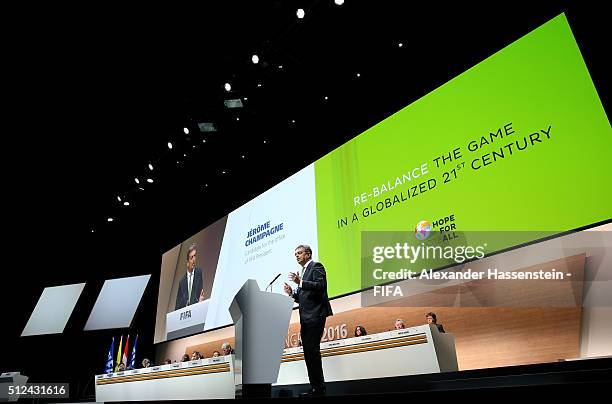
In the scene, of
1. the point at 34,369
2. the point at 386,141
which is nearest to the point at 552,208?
the point at 386,141

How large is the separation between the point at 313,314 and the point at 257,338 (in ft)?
1.53

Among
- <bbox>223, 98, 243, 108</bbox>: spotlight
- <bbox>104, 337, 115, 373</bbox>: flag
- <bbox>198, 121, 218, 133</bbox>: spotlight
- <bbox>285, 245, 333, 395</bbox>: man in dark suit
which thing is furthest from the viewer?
<bbox>104, 337, 115, 373</bbox>: flag

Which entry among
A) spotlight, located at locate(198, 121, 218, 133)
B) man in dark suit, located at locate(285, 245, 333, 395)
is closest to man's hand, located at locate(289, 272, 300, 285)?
man in dark suit, located at locate(285, 245, 333, 395)

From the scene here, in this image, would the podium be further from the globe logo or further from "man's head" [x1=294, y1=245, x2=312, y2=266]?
the globe logo

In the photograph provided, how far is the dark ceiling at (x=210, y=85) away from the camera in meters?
4.84

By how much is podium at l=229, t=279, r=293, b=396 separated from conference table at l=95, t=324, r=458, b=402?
1.33 feet

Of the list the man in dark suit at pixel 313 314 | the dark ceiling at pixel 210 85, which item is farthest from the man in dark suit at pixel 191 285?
the man in dark suit at pixel 313 314

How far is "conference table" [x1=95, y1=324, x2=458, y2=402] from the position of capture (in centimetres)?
377

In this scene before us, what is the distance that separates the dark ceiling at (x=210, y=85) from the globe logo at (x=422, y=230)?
5.27ft

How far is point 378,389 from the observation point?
8.97 ft

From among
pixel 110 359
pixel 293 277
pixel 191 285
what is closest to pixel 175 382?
pixel 293 277

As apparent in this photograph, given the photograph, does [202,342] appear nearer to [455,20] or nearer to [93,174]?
[93,174]

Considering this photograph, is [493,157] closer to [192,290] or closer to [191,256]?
[192,290]

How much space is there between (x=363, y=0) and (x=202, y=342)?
20.4ft
